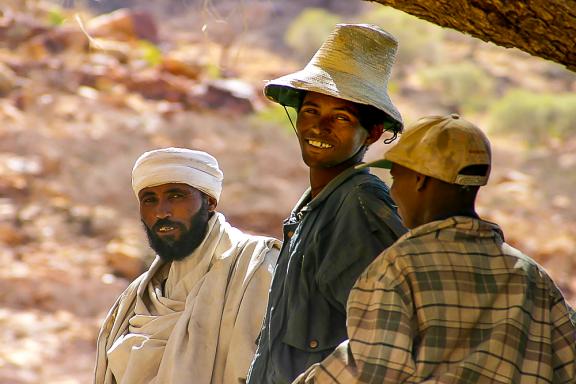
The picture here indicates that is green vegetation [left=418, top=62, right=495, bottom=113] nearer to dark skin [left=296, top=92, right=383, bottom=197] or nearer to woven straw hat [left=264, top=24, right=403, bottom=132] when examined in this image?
woven straw hat [left=264, top=24, right=403, bottom=132]

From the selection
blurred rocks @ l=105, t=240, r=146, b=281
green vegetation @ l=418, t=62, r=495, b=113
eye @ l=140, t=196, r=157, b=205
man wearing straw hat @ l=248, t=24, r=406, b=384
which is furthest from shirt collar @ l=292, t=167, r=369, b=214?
green vegetation @ l=418, t=62, r=495, b=113

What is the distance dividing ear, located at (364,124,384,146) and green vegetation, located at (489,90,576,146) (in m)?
18.6

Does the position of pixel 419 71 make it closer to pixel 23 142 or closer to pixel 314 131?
pixel 23 142

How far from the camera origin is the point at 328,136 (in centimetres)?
353

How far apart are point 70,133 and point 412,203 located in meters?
15.6

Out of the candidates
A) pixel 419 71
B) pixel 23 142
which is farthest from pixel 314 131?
pixel 419 71

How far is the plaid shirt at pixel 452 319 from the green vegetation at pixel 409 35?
23724 millimetres

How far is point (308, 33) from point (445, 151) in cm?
2403

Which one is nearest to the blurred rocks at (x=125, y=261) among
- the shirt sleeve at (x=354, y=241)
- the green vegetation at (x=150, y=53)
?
the green vegetation at (x=150, y=53)

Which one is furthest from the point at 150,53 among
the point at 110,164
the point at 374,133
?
the point at 374,133

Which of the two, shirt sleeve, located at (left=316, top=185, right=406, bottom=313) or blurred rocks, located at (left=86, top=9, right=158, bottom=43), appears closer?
shirt sleeve, located at (left=316, top=185, right=406, bottom=313)

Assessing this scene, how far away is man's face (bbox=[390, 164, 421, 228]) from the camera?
9.02 ft

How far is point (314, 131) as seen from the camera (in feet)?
11.6

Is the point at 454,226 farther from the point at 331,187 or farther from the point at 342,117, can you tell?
the point at 342,117
